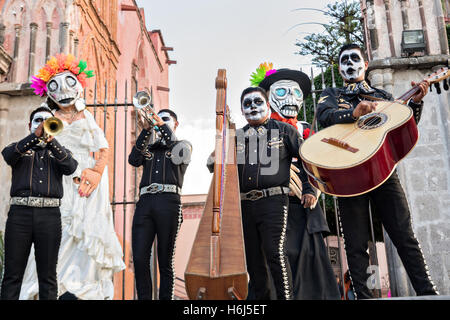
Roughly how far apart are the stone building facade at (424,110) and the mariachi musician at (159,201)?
2.73 metres

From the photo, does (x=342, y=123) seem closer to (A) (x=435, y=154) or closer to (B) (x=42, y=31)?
(A) (x=435, y=154)

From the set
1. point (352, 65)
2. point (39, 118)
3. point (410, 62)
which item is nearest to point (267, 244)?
point (352, 65)

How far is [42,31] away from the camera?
771cm

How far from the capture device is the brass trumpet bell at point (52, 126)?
4289mm

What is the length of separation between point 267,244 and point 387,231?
35.8 inches

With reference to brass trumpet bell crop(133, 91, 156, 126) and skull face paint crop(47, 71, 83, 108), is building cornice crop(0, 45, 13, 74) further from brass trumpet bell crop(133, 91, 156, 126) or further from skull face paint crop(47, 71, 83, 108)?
brass trumpet bell crop(133, 91, 156, 126)

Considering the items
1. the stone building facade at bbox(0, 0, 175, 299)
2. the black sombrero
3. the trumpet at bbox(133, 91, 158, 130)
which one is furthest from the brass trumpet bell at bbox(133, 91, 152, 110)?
the stone building facade at bbox(0, 0, 175, 299)

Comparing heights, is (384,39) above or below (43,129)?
above

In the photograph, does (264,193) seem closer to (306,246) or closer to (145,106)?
(306,246)

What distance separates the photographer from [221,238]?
10.8 feet

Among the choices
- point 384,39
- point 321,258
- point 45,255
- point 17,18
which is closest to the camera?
point 45,255

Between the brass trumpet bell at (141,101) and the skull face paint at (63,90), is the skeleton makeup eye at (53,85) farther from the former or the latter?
the brass trumpet bell at (141,101)

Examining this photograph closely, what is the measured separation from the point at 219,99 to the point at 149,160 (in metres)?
1.54
